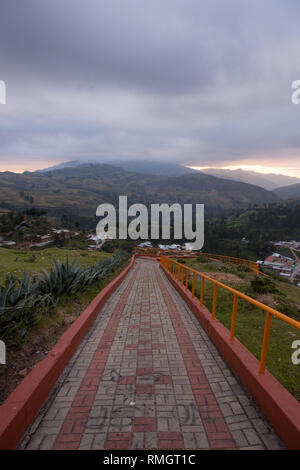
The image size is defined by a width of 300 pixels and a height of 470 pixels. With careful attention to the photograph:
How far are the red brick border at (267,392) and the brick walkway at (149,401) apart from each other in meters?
0.11

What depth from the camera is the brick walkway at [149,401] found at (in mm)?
2115

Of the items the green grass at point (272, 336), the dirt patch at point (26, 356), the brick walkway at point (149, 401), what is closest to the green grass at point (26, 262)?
the dirt patch at point (26, 356)

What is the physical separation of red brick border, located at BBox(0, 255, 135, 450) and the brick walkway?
0.33 feet

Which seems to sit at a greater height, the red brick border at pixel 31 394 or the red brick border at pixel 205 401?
the red brick border at pixel 31 394

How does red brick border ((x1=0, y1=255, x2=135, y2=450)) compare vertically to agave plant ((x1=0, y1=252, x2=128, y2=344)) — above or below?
below

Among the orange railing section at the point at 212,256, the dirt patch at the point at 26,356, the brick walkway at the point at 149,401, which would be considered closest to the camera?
the brick walkway at the point at 149,401

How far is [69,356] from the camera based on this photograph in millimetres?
3408

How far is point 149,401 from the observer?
8.52 ft

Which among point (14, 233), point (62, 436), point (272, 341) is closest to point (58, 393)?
point (62, 436)

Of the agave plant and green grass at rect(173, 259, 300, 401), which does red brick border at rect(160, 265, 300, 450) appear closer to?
green grass at rect(173, 259, 300, 401)

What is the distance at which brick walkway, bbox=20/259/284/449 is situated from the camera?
212 centimetres

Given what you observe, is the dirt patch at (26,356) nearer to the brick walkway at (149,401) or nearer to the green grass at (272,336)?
the brick walkway at (149,401)

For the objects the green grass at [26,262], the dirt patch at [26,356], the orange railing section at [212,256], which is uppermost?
the dirt patch at [26,356]

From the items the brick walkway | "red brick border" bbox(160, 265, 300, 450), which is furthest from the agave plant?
"red brick border" bbox(160, 265, 300, 450)
